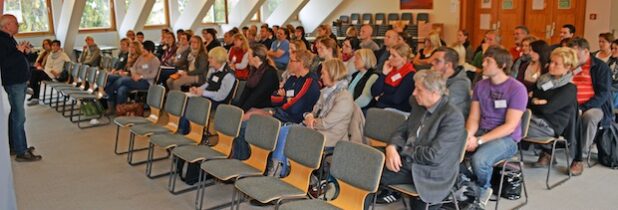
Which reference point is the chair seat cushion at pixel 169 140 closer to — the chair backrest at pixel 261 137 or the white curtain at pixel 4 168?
the chair backrest at pixel 261 137

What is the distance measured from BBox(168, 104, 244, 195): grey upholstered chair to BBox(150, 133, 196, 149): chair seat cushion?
14 cm

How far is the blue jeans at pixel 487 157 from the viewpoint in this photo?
375 centimetres

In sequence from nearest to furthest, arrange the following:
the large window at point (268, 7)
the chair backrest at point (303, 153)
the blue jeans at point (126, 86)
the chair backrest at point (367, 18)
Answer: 1. the chair backrest at point (303, 153)
2. the blue jeans at point (126, 86)
3. the chair backrest at point (367, 18)
4. the large window at point (268, 7)

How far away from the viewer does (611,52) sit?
5.79 metres

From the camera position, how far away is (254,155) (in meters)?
4.01

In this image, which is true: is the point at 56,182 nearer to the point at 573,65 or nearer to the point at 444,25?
the point at 573,65

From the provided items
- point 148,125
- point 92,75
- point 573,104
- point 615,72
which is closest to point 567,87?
point 573,104

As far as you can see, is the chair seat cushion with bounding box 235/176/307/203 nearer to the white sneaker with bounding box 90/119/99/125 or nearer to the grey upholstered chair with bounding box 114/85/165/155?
the grey upholstered chair with bounding box 114/85/165/155

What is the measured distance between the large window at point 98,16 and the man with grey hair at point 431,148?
36.6ft

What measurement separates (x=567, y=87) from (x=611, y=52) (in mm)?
1858

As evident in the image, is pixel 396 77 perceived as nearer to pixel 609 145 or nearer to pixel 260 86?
pixel 260 86

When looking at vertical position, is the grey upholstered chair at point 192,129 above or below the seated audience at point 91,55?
below

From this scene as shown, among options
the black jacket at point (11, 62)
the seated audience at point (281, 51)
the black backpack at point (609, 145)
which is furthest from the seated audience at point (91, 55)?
the black backpack at point (609, 145)

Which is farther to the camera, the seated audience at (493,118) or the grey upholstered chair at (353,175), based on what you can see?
the seated audience at (493,118)
